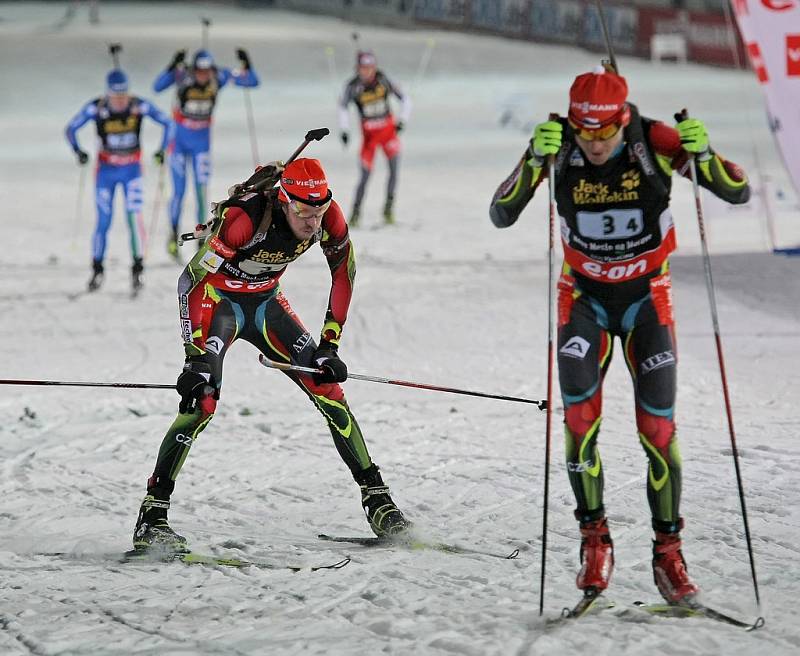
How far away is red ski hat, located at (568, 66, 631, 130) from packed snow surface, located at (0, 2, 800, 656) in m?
1.82

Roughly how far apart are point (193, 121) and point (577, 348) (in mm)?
9595

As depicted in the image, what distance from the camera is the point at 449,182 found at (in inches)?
702

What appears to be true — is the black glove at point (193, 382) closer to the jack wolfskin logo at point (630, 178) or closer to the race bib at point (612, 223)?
the race bib at point (612, 223)

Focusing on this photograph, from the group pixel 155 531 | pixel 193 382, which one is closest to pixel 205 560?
pixel 155 531

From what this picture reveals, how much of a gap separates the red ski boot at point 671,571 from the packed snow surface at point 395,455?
17 centimetres

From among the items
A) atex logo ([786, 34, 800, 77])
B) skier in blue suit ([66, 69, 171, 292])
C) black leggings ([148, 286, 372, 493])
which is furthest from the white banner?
black leggings ([148, 286, 372, 493])

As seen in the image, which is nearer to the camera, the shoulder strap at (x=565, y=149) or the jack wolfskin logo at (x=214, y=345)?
the shoulder strap at (x=565, y=149)

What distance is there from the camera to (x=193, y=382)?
5.24m

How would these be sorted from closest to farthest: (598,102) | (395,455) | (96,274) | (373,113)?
(598,102), (395,455), (96,274), (373,113)

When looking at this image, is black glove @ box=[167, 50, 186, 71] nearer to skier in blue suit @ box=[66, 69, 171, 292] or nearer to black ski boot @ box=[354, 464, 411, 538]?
skier in blue suit @ box=[66, 69, 171, 292]

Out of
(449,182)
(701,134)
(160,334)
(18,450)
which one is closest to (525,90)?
(449,182)

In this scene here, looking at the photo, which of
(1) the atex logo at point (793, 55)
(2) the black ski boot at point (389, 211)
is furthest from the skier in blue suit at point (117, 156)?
(1) the atex logo at point (793, 55)

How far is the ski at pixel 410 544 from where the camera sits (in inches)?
211

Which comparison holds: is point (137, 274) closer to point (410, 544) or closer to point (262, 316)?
point (262, 316)
